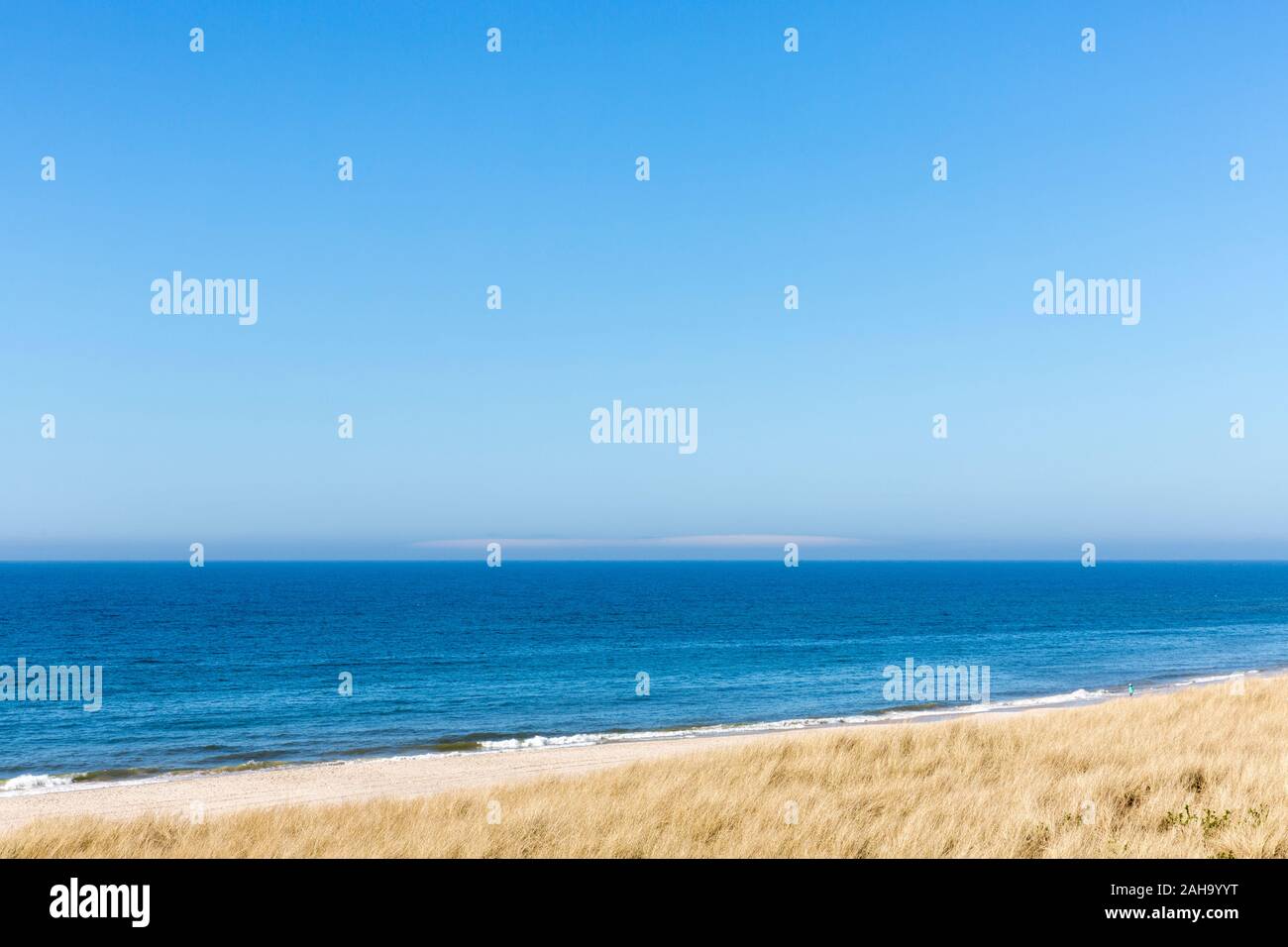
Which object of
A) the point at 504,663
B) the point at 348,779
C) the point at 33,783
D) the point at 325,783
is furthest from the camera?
the point at 504,663

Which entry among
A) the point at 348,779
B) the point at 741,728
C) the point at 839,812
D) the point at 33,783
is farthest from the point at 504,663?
the point at 839,812

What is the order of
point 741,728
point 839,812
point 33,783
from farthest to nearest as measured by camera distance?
1. point 741,728
2. point 33,783
3. point 839,812

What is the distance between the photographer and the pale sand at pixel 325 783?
20.9 metres

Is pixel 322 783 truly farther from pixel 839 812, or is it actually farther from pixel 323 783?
pixel 839 812

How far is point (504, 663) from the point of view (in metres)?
54.1

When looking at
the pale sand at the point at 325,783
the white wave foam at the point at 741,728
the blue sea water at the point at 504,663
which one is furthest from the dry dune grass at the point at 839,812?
the blue sea water at the point at 504,663

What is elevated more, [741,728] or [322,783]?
[322,783]

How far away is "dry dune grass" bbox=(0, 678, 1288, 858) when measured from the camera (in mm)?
8875

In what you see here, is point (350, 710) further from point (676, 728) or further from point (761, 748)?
point (761, 748)

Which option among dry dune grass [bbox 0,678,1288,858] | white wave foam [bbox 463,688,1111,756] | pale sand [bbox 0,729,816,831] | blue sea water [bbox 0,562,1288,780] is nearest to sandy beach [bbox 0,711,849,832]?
pale sand [bbox 0,729,816,831]

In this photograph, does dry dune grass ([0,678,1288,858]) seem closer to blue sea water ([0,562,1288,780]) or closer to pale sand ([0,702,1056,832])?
pale sand ([0,702,1056,832])

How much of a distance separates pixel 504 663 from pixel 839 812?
45.8 m

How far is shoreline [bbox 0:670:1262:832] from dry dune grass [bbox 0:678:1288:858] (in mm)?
4463

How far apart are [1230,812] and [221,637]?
70871 millimetres
